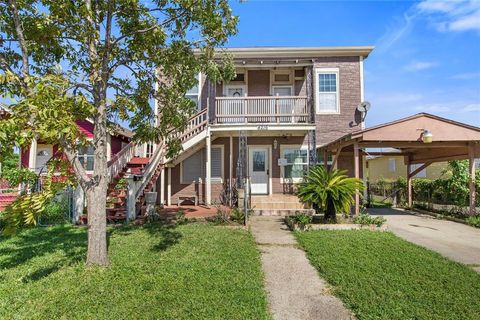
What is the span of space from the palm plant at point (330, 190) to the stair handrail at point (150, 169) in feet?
16.7

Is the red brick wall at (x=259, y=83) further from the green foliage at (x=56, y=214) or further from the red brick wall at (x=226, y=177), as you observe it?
the green foliage at (x=56, y=214)

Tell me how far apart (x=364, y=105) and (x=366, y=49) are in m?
2.44

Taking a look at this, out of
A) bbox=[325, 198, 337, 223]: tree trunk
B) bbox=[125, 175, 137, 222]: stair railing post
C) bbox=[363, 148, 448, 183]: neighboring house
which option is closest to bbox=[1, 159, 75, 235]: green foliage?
bbox=[125, 175, 137, 222]: stair railing post

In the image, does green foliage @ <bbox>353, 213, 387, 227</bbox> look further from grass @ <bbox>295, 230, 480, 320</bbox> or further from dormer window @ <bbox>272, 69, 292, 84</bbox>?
dormer window @ <bbox>272, 69, 292, 84</bbox>

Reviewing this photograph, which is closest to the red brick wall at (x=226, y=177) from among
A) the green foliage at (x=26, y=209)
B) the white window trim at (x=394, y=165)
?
the green foliage at (x=26, y=209)

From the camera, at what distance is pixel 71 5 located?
4484mm

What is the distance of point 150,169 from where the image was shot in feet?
34.0

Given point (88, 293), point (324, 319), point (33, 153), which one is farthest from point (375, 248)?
point (33, 153)

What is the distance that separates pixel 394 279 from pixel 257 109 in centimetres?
894

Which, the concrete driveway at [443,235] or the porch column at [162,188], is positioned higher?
the porch column at [162,188]

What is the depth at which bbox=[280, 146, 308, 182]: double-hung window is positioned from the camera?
43.3 feet

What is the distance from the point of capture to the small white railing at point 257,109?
40.1ft

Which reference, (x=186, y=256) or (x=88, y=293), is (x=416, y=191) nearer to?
(x=186, y=256)

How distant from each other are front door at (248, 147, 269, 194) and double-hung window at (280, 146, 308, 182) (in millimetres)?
806
